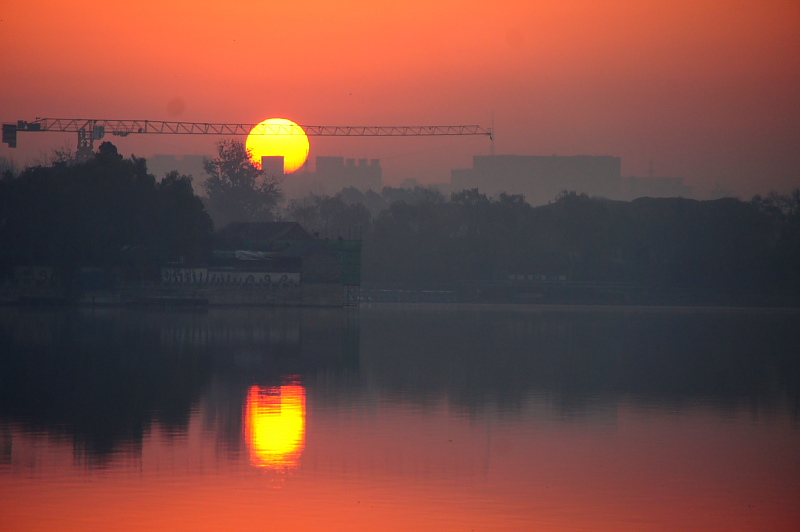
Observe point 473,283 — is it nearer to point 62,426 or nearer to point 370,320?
point 370,320

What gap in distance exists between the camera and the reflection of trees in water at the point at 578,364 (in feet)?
98.8

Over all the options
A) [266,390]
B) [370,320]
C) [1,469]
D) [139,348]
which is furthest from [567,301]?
[1,469]

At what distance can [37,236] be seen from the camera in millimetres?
81812

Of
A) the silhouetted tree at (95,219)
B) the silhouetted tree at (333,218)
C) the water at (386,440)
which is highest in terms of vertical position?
the silhouetted tree at (333,218)

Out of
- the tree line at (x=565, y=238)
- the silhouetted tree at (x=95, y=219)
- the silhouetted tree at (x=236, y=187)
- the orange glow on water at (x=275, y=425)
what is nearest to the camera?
the orange glow on water at (x=275, y=425)

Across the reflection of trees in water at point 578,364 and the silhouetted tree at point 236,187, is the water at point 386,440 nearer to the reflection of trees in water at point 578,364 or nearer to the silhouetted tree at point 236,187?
the reflection of trees in water at point 578,364

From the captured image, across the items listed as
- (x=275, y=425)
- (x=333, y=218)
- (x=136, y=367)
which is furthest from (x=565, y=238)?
(x=275, y=425)

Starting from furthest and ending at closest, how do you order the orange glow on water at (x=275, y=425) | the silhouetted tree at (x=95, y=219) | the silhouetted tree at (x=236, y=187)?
the silhouetted tree at (x=236, y=187), the silhouetted tree at (x=95, y=219), the orange glow on water at (x=275, y=425)

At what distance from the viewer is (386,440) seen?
835 inches

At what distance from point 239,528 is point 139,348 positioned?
27642 millimetres

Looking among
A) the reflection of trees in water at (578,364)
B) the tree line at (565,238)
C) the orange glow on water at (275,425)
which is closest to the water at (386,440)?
the orange glow on water at (275,425)

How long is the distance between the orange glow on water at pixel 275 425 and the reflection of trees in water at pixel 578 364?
339 cm

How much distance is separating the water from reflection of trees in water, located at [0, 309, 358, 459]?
0.12 m

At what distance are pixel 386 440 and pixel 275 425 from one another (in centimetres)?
279
